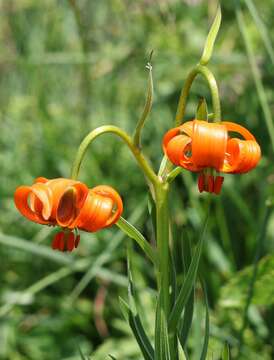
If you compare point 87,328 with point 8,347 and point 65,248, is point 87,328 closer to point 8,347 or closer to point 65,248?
point 8,347

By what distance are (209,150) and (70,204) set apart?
0.71ft

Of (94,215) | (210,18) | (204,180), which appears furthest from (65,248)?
(210,18)

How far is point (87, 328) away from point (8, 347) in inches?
10.9

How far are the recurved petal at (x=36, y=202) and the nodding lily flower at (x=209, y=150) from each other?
180 mm

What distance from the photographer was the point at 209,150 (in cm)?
93

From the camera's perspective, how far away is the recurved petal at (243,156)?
97 centimetres

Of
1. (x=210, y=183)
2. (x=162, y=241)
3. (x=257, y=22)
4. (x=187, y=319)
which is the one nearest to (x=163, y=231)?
(x=162, y=241)

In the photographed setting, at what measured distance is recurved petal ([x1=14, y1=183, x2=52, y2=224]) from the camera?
96 centimetres

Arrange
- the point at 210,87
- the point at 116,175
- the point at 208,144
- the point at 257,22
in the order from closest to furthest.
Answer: the point at 208,144 < the point at 210,87 < the point at 257,22 < the point at 116,175

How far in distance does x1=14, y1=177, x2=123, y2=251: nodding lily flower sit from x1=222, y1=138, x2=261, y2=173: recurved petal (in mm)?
170

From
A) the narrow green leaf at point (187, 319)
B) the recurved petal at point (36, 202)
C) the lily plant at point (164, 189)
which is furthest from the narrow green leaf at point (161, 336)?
the recurved petal at point (36, 202)

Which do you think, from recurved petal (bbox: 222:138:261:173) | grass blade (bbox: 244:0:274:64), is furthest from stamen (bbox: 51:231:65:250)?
grass blade (bbox: 244:0:274:64)

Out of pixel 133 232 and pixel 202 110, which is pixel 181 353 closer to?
pixel 133 232

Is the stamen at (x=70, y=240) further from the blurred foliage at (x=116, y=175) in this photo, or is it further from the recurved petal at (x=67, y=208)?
the blurred foliage at (x=116, y=175)
